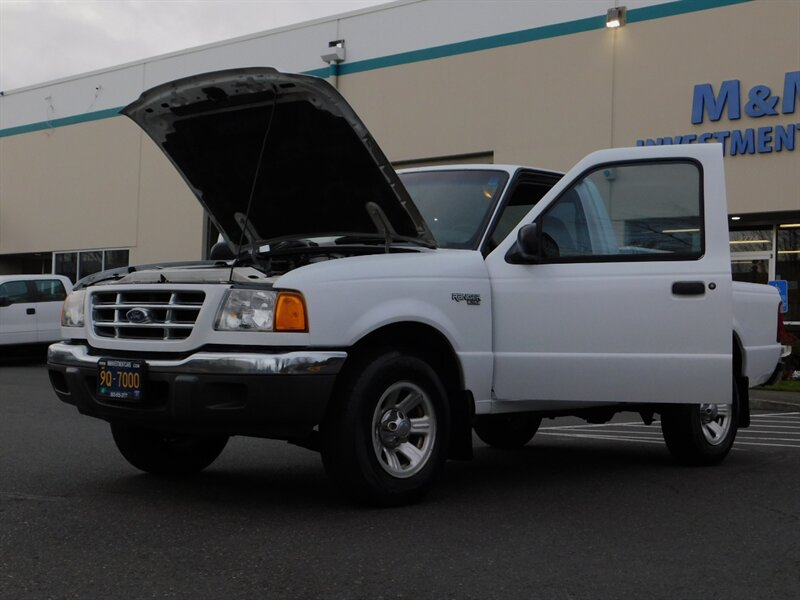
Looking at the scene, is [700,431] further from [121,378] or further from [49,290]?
[49,290]

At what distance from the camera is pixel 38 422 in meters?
9.66

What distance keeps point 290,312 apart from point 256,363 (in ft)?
0.99

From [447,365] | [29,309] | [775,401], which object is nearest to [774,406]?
[775,401]

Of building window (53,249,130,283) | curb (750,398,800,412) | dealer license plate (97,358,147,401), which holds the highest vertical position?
building window (53,249,130,283)

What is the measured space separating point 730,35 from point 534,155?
4476 millimetres

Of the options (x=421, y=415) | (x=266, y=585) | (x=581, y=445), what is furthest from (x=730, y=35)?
(x=266, y=585)

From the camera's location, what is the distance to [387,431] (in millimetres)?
5363

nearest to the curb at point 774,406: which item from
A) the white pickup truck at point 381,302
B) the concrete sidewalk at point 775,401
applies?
the concrete sidewalk at point 775,401

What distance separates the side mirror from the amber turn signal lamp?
1.45 m

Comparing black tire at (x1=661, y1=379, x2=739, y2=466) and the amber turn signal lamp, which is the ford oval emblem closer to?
the amber turn signal lamp

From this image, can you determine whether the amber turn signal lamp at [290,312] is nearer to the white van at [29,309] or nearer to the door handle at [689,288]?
the door handle at [689,288]

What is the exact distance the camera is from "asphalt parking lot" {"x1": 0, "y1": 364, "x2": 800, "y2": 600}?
3.98 m

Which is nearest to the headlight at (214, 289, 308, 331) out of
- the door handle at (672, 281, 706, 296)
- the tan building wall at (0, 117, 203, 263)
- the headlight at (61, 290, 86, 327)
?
the headlight at (61, 290, 86, 327)

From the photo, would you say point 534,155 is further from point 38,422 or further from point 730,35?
point 38,422
